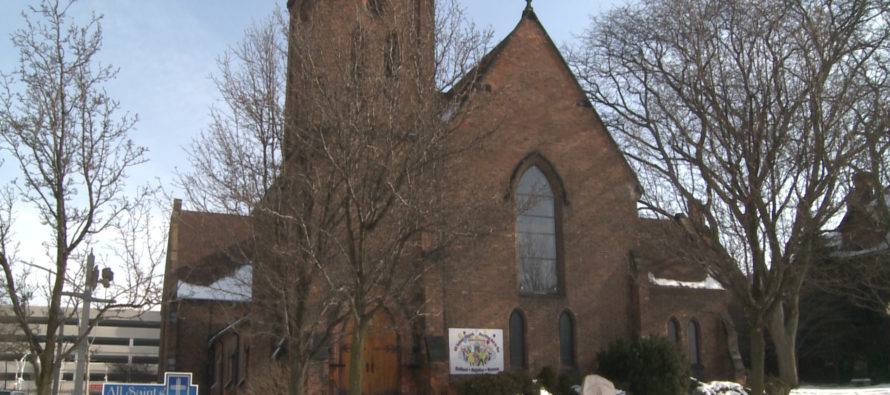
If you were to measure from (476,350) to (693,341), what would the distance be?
7.70 m

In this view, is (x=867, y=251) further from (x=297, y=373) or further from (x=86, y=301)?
(x=86, y=301)

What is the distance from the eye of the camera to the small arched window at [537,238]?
76.9ft

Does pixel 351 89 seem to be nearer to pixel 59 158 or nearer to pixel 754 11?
pixel 59 158

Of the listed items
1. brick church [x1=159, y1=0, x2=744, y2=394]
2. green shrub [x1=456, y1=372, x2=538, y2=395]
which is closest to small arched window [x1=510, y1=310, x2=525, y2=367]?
brick church [x1=159, y1=0, x2=744, y2=394]

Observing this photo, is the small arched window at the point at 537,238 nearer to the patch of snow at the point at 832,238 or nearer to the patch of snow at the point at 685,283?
the patch of snow at the point at 685,283

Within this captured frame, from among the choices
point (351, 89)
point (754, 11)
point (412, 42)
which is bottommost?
→ point (351, 89)

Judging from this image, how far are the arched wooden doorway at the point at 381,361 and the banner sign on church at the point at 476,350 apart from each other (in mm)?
1517

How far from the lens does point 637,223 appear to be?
24594mm

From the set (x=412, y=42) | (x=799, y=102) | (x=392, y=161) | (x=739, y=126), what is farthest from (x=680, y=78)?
(x=392, y=161)

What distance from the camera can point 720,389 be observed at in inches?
896

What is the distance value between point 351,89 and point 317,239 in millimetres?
2862

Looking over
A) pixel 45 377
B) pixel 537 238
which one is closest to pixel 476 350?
pixel 537 238

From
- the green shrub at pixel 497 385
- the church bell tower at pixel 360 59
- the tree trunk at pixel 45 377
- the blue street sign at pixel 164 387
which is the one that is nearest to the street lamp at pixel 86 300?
the tree trunk at pixel 45 377

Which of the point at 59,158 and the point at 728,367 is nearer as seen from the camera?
the point at 59,158
